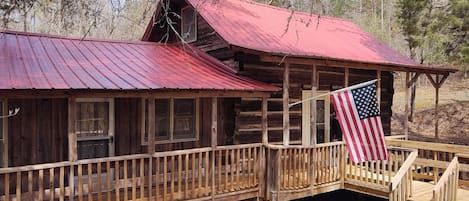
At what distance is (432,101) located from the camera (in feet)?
93.8

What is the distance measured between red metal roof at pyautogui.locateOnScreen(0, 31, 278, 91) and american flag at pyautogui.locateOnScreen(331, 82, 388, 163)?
5.57 ft

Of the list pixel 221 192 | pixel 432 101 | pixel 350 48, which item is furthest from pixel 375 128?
pixel 432 101

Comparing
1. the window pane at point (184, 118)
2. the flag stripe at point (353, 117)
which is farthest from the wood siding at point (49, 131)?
the flag stripe at point (353, 117)

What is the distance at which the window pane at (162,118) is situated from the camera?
10070 millimetres

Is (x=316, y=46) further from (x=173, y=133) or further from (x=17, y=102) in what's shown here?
(x=17, y=102)

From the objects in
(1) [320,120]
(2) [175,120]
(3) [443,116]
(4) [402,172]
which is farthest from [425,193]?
(3) [443,116]

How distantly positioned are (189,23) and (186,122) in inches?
147

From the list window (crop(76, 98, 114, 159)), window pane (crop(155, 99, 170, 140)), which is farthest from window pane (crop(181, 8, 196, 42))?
window (crop(76, 98, 114, 159))

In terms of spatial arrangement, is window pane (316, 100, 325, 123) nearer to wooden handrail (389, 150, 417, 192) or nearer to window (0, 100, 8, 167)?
wooden handrail (389, 150, 417, 192)

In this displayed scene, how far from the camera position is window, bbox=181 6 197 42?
40.9 feet

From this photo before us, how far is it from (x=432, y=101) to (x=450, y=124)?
18.5ft

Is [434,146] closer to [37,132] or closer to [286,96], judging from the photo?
[286,96]

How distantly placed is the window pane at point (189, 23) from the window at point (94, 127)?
4.06 metres

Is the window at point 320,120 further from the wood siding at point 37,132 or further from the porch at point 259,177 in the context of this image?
the wood siding at point 37,132
